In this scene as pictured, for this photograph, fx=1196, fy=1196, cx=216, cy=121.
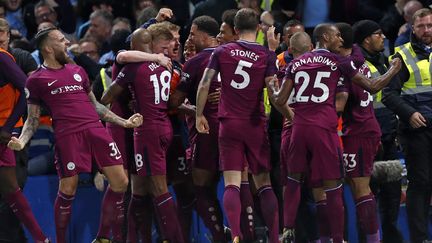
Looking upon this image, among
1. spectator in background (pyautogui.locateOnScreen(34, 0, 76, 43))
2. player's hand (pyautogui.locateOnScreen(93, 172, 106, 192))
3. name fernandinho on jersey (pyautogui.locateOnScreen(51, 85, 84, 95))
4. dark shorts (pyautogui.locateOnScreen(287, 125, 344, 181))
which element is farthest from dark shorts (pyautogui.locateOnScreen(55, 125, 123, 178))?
spectator in background (pyautogui.locateOnScreen(34, 0, 76, 43))

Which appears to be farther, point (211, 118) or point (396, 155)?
point (396, 155)

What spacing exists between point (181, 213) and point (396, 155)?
2.64 meters

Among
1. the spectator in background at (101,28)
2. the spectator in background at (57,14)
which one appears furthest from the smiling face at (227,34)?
the spectator in background at (57,14)

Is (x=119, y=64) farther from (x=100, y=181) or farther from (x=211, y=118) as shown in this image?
(x=100, y=181)

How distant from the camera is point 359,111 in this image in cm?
1229

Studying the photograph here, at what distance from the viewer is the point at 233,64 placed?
11758 mm

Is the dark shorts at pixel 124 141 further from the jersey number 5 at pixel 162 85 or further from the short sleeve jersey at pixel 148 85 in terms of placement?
the jersey number 5 at pixel 162 85

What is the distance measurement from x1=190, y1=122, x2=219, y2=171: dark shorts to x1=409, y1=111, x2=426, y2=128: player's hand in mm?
2187

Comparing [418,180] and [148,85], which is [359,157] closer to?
[418,180]

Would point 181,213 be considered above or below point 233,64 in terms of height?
below

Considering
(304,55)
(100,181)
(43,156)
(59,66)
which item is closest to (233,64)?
(304,55)

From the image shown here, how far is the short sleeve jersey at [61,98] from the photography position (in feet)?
38.1

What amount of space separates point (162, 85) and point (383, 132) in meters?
2.78

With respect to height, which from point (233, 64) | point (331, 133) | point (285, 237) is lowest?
point (285, 237)
